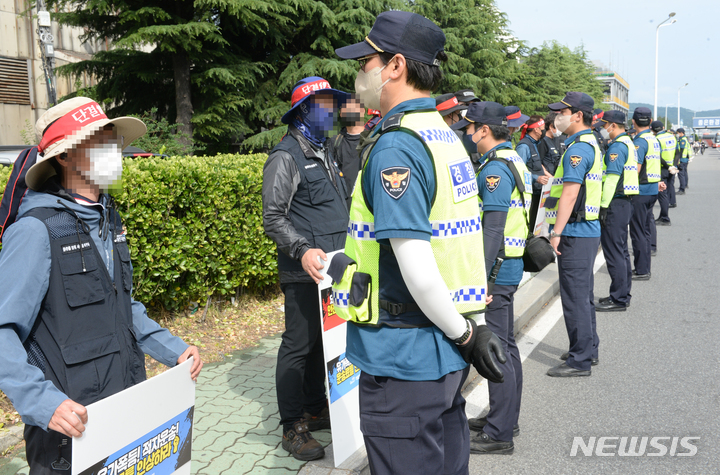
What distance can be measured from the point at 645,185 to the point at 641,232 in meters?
0.80

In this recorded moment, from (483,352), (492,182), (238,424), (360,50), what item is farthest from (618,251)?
(360,50)

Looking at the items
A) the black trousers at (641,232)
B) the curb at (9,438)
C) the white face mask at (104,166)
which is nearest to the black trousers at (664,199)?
the black trousers at (641,232)

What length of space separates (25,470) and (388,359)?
254 centimetres

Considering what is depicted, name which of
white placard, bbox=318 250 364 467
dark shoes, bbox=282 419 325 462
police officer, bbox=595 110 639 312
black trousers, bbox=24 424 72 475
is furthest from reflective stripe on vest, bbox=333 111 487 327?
police officer, bbox=595 110 639 312

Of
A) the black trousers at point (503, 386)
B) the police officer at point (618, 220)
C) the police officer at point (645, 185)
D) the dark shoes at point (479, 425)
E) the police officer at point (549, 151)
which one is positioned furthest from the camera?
the police officer at point (549, 151)

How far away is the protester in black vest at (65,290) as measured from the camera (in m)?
1.73

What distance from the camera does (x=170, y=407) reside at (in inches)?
80.2

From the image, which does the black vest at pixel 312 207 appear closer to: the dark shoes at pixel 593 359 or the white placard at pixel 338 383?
the white placard at pixel 338 383

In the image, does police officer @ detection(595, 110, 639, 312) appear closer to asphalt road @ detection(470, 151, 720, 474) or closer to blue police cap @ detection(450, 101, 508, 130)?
asphalt road @ detection(470, 151, 720, 474)

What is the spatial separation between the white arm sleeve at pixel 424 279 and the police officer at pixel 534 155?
7.02 metres

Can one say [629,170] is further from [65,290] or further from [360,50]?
[65,290]

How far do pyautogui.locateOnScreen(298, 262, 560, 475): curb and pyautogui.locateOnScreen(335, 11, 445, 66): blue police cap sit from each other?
89.9 inches

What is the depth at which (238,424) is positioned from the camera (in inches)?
150

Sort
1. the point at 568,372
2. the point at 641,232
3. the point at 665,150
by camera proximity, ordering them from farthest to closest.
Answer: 1. the point at 665,150
2. the point at 641,232
3. the point at 568,372
